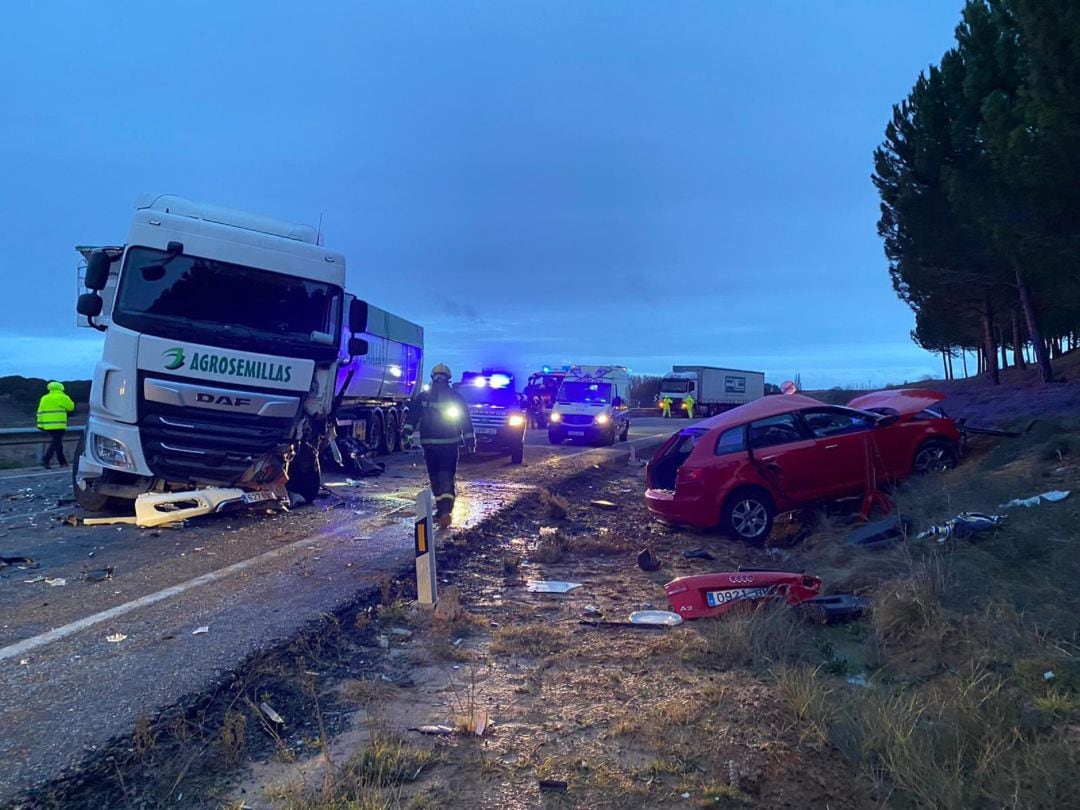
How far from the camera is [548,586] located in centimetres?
747

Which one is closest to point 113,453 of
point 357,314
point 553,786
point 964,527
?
point 357,314

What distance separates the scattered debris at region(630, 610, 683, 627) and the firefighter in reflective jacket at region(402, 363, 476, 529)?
4036mm

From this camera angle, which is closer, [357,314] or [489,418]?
[357,314]

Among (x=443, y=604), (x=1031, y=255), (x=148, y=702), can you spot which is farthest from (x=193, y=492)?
(x=1031, y=255)

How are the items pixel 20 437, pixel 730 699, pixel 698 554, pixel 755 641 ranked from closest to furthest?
pixel 730 699
pixel 755 641
pixel 698 554
pixel 20 437

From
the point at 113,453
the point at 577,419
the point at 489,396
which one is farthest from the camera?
the point at 577,419

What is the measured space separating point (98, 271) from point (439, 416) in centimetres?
421

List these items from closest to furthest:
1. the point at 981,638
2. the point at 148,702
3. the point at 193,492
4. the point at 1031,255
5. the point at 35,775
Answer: the point at 35,775, the point at 148,702, the point at 981,638, the point at 193,492, the point at 1031,255

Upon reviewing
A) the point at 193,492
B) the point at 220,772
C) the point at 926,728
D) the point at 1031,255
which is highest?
the point at 1031,255

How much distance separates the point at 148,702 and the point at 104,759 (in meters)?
0.59

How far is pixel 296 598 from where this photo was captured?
613 centimetres

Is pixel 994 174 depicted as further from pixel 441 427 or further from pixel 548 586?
pixel 548 586

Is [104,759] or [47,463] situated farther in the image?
[47,463]

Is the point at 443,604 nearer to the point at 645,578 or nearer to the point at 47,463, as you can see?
the point at 645,578
